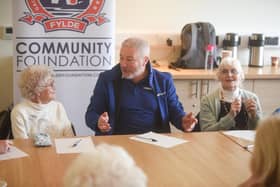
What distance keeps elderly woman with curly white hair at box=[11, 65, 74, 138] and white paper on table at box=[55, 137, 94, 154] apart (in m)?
0.31

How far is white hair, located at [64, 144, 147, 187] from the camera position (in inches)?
41.7

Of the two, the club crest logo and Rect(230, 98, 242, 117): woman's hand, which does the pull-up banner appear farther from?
Rect(230, 98, 242, 117): woman's hand

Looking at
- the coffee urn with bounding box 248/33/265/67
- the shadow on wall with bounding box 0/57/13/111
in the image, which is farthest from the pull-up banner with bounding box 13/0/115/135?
the coffee urn with bounding box 248/33/265/67

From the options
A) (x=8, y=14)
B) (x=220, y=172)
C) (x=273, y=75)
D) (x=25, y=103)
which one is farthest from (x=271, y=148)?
(x=8, y=14)

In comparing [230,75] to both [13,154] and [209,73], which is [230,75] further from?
[13,154]

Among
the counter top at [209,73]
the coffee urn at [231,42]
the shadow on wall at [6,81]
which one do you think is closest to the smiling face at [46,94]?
the counter top at [209,73]

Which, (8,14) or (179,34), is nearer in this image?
(8,14)

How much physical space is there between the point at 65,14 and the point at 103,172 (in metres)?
2.57

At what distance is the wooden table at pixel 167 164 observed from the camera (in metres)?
1.90

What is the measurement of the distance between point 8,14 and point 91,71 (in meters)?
1.03

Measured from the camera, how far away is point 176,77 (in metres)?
3.90

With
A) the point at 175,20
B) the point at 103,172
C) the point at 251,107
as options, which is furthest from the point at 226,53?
→ the point at 103,172

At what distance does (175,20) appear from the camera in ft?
14.6

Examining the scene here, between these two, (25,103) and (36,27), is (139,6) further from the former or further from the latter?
(25,103)
